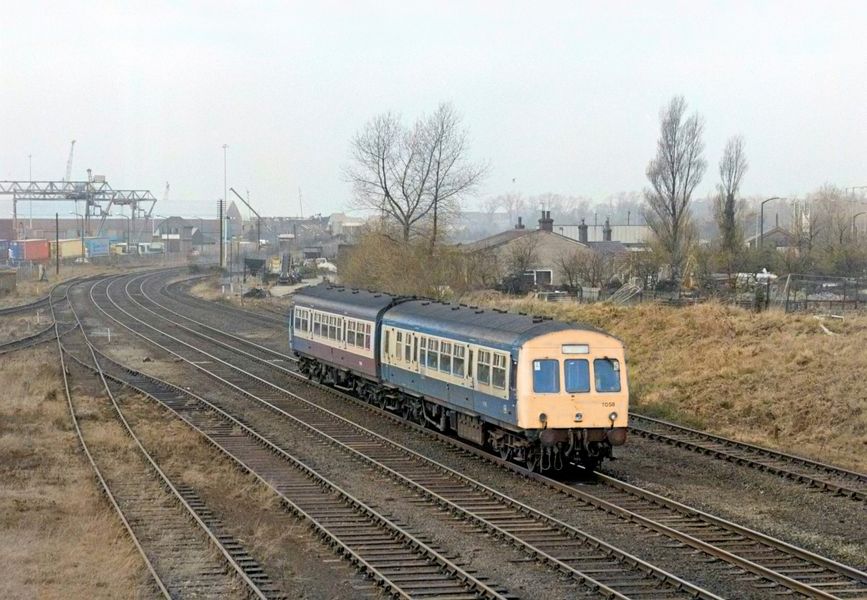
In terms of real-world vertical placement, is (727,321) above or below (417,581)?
above

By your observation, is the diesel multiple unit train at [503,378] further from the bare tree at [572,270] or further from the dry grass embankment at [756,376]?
the bare tree at [572,270]

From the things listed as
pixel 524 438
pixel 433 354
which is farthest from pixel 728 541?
pixel 433 354

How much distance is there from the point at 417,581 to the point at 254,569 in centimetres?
219

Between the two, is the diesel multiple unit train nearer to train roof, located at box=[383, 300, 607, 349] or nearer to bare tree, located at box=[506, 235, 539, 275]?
train roof, located at box=[383, 300, 607, 349]

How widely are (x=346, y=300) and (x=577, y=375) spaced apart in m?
12.2

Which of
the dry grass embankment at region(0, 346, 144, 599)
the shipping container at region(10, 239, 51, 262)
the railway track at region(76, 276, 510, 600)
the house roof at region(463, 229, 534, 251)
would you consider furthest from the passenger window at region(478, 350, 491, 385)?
the shipping container at region(10, 239, 51, 262)

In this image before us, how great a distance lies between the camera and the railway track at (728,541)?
1321 cm

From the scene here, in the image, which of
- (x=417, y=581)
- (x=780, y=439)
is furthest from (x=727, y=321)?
(x=417, y=581)

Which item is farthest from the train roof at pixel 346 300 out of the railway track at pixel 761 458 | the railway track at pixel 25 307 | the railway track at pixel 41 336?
the railway track at pixel 25 307

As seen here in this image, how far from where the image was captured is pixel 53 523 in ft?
55.0

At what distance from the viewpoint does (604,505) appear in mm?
17078

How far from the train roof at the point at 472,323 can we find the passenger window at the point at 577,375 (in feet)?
2.08

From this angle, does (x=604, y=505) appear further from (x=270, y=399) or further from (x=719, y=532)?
(x=270, y=399)

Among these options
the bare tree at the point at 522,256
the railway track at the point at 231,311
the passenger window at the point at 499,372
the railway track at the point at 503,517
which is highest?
the bare tree at the point at 522,256
